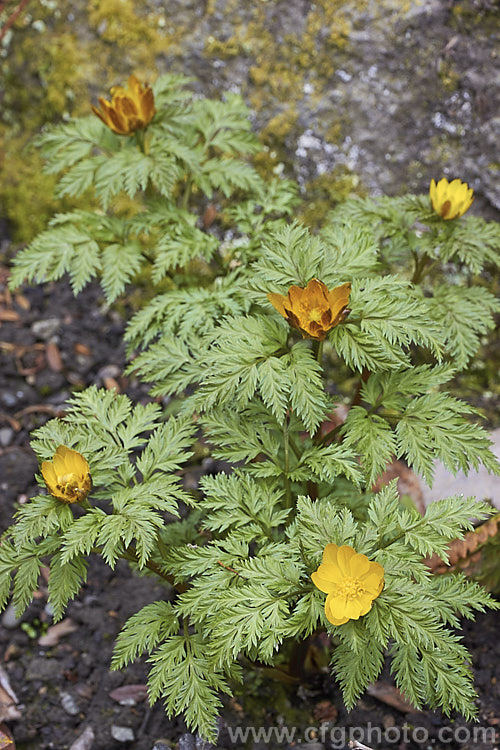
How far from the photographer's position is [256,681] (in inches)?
93.6

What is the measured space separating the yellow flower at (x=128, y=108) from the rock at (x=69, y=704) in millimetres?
2095

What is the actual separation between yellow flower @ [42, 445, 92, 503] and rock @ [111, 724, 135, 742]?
1027mm

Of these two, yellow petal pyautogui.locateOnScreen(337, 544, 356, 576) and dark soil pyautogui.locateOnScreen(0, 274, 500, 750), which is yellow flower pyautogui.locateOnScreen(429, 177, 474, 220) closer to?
yellow petal pyautogui.locateOnScreen(337, 544, 356, 576)

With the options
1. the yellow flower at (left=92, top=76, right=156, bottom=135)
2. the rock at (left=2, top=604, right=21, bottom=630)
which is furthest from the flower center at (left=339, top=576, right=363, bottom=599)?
the yellow flower at (left=92, top=76, right=156, bottom=135)

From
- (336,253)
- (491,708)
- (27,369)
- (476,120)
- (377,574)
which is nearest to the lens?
(377,574)

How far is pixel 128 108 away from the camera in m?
2.41

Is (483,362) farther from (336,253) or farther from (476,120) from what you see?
(336,253)

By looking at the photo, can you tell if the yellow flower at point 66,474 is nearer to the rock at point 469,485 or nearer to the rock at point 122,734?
the rock at point 122,734

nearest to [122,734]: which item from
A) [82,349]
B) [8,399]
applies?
[8,399]

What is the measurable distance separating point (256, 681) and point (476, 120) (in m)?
2.72

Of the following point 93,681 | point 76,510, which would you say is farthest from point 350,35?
point 93,681

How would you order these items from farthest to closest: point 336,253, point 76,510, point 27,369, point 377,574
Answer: point 27,369 < point 76,510 < point 336,253 < point 377,574

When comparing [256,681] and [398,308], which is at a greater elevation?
[398,308]

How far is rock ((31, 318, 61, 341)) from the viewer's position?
3576 millimetres
